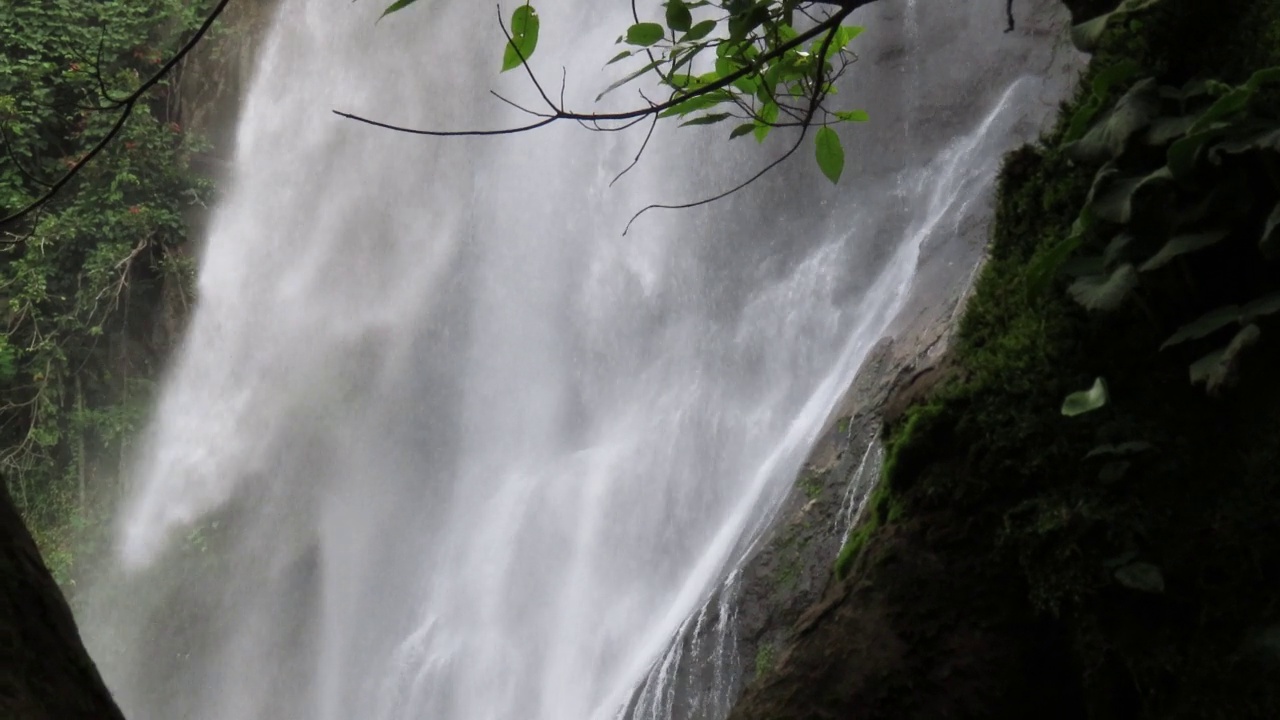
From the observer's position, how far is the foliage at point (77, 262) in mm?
11078

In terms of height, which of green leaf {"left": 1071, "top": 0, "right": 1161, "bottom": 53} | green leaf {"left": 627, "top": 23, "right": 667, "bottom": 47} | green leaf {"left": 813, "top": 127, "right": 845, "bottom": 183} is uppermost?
green leaf {"left": 627, "top": 23, "right": 667, "bottom": 47}

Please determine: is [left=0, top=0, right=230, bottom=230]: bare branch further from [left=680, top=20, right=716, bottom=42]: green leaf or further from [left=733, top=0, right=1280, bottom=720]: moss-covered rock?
[left=733, top=0, right=1280, bottom=720]: moss-covered rock

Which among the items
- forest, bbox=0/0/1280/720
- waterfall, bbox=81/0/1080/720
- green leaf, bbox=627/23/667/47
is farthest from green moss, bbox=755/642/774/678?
green leaf, bbox=627/23/667/47

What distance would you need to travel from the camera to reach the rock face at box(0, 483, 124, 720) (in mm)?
1138

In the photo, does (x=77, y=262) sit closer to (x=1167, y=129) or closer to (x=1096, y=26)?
(x=1096, y=26)

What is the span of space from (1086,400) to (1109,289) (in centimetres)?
18

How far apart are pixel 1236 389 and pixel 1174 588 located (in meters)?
0.31

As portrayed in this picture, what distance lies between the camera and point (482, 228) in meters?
11.3

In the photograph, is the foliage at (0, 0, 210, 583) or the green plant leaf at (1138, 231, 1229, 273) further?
Answer: the foliage at (0, 0, 210, 583)

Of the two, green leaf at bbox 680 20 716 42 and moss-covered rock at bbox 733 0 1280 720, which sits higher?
green leaf at bbox 680 20 716 42

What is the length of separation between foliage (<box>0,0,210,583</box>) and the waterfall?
562 mm

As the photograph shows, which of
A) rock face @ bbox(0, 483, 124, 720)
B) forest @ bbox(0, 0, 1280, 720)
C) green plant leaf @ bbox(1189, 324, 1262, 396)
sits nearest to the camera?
rock face @ bbox(0, 483, 124, 720)

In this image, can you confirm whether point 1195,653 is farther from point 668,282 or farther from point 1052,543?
point 668,282

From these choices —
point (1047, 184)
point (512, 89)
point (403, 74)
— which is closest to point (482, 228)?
point (512, 89)
